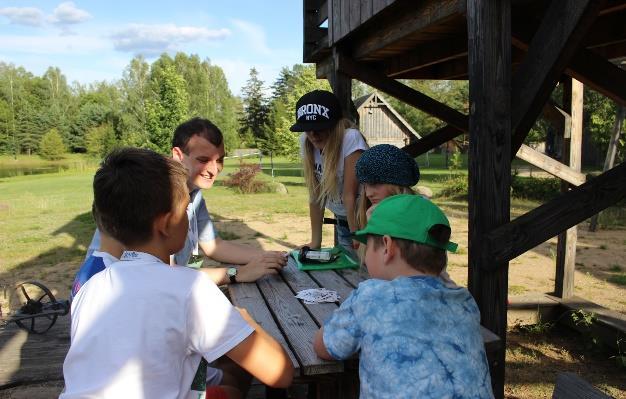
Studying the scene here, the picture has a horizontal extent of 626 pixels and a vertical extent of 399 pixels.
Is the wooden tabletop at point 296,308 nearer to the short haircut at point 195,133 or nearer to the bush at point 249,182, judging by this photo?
the short haircut at point 195,133

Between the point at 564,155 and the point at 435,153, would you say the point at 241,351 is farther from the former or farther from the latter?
the point at 435,153

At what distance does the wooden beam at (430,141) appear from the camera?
218 inches

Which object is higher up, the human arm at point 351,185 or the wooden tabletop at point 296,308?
the human arm at point 351,185

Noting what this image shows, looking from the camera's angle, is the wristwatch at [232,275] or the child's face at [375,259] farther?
the wristwatch at [232,275]

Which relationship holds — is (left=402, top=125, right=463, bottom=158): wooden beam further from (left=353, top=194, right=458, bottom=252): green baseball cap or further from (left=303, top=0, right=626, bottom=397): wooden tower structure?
(left=353, top=194, right=458, bottom=252): green baseball cap

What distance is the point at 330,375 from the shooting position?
1751 millimetres

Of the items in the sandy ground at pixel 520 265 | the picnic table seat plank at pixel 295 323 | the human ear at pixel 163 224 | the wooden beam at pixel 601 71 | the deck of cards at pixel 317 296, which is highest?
the wooden beam at pixel 601 71

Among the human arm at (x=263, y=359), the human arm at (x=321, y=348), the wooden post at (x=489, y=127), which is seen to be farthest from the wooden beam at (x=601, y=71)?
the human arm at (x=263, y=359)

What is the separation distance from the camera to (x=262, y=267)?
269 cm

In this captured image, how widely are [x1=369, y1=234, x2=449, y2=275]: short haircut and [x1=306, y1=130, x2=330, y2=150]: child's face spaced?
5.66 feet

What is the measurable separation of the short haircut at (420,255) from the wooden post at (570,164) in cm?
427

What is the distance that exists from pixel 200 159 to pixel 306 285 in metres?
0.87

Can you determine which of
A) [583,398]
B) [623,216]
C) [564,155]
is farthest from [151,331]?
[623,216]

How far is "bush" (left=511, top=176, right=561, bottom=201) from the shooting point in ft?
50.7
